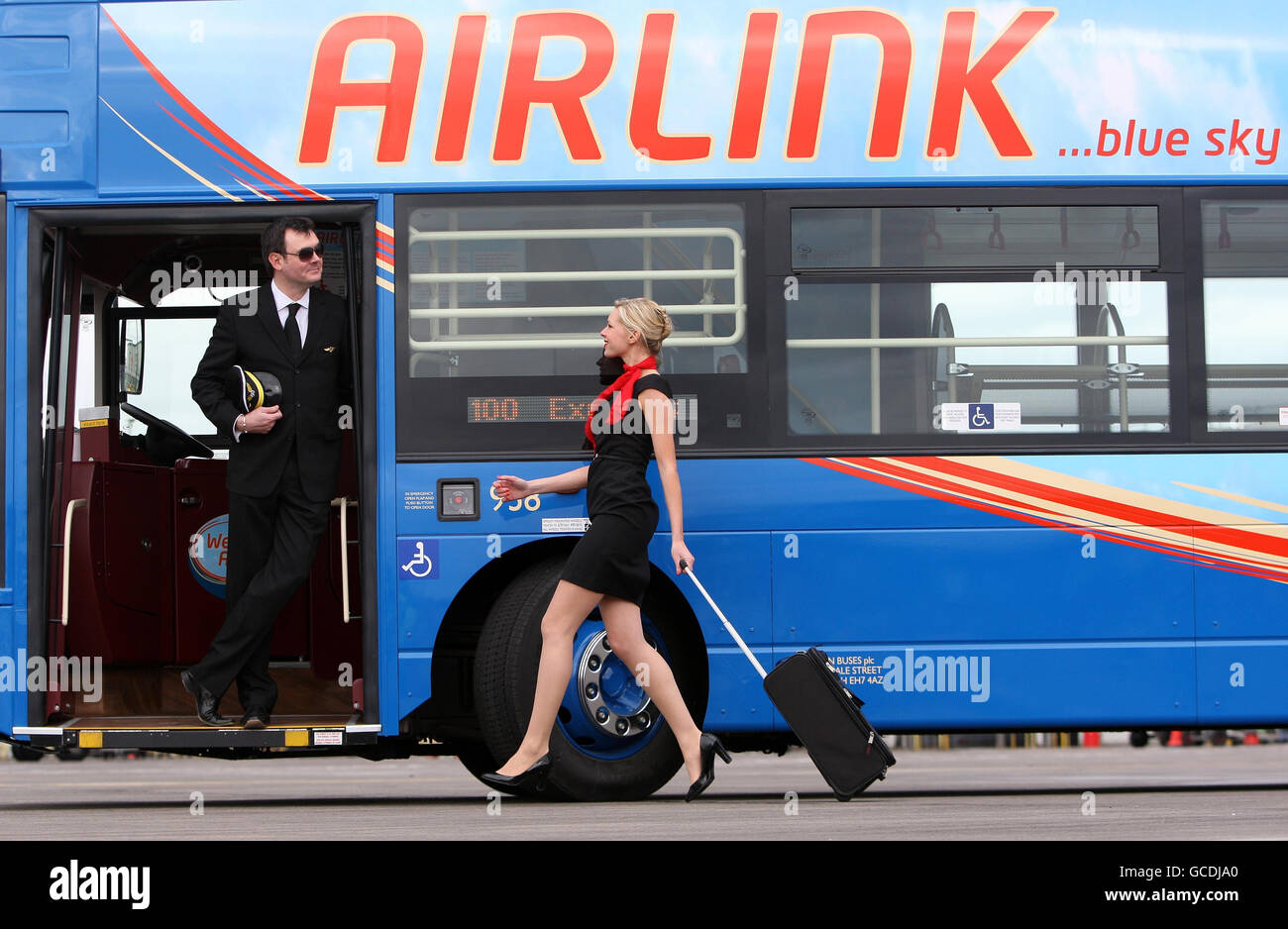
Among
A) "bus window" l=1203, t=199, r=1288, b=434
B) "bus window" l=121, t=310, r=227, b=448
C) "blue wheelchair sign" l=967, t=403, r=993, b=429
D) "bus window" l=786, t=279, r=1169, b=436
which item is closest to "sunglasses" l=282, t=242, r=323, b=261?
"bus window" l=121, t=310, r=227, b=448

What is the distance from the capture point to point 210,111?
21.1ft

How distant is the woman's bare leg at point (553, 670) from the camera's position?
19.3ft

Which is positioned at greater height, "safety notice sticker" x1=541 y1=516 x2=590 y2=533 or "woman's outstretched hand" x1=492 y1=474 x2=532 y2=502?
"woman's outstretched hand" x1=492 y1=474 x2=532 y2=502

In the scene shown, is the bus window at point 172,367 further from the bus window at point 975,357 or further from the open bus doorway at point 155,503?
the bus window at point 975,357

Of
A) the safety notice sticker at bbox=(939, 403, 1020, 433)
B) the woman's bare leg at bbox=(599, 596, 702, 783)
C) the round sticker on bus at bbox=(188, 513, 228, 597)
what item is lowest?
the woman's bare leg at bbox=(599, 596, 702, 783)

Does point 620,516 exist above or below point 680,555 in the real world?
above

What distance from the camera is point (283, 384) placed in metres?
6.59

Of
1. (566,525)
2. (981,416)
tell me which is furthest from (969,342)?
(566,525)

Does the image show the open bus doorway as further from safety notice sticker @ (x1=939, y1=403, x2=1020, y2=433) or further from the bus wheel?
safety notice sticker @ (x1=939, y1=403, x2=1020, y2=433)

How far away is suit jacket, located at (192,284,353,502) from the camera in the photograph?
656 cm

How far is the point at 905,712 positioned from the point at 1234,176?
2824 millimetres

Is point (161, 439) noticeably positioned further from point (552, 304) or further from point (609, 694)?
point (609, 694)

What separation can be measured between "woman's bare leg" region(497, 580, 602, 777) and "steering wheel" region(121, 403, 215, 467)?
9.09ft

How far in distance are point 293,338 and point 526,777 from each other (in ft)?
7.51
